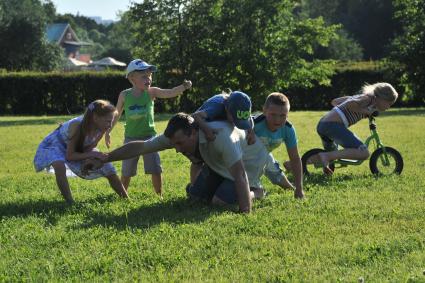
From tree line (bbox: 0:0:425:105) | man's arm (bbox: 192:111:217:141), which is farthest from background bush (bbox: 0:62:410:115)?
man's arm (bbox: 192:111:217:141)

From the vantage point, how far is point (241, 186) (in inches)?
238

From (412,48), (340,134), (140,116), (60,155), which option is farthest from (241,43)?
(60,155)

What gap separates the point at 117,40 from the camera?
4727 inches

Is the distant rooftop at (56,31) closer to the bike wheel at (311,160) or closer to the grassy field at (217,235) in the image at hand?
the bike wheel at (311,160)

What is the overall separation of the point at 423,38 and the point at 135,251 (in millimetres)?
26046

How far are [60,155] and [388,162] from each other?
433 cm

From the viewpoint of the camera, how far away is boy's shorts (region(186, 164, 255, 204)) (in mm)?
6567

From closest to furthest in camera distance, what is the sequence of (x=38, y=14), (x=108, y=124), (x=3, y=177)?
(x=108, y=124)
(x=3, y=177)
(x=38, y=14)

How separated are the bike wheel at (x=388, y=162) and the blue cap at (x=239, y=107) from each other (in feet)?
9.95

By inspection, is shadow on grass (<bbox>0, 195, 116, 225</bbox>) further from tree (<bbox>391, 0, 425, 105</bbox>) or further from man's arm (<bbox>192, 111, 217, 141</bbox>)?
tree (<bbox>391, 0, 425, 105</bbox>)

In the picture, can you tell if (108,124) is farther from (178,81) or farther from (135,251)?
(178,81)

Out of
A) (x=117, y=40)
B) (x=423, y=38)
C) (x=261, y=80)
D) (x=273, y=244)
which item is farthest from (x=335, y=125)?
(x=117, y=40)

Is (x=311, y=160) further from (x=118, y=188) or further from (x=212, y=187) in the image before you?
(x=118, y=188)

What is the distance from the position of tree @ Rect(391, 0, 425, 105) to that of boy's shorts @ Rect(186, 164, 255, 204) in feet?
77.3
